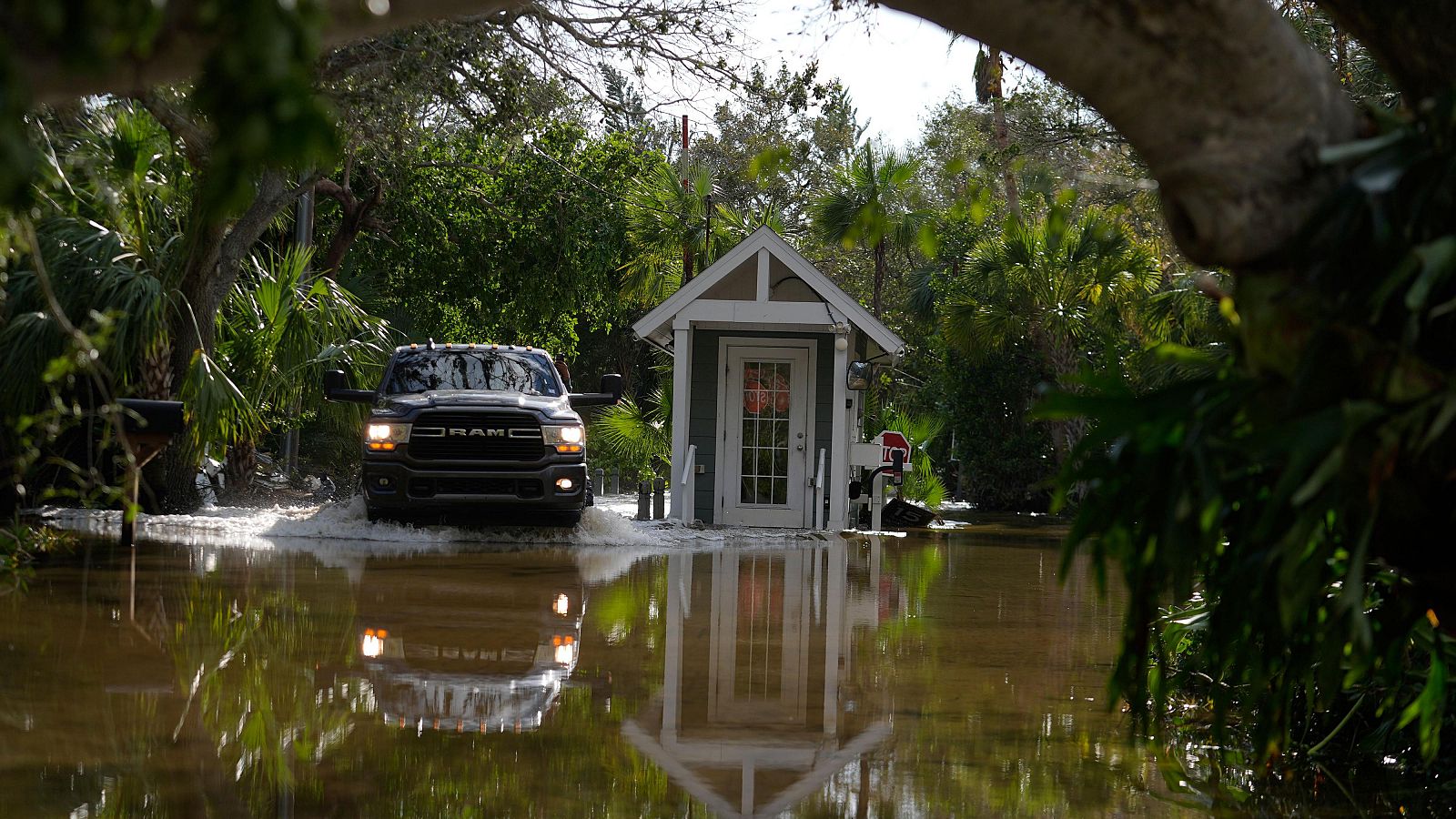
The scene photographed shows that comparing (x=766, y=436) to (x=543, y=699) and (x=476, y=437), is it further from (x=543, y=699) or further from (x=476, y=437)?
(x=543, y=699)

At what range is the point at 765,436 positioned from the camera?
1802 cm

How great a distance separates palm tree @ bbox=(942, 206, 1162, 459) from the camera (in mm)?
20531

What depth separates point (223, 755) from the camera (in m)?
4.96

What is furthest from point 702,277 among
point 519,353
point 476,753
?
point 476,753

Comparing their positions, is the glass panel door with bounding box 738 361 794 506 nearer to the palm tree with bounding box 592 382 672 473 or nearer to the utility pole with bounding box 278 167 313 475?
the palm tree with bounding box 592 382 672 473

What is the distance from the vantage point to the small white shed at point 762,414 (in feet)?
57.7

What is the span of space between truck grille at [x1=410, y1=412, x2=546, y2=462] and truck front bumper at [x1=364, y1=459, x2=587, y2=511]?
0.16 metres

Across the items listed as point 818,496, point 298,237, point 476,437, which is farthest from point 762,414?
point 298,237

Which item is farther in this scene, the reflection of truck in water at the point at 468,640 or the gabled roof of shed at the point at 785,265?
the gabled roof of shed at the point at 785,265

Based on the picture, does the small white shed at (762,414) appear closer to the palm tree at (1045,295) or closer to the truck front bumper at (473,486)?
the truck front bumper at (473,486)

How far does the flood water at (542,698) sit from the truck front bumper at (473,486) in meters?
2.56

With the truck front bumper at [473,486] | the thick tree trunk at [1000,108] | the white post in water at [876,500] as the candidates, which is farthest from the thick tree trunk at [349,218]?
the thick tree trunk at [1000,108]

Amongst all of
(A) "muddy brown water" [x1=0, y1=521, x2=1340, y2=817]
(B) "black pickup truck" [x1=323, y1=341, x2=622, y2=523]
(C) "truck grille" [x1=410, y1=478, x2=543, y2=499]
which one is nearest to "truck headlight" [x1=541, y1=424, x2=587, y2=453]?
(B) "black pickup truck" [x1=323, y1=341, x2=622, y2=523]

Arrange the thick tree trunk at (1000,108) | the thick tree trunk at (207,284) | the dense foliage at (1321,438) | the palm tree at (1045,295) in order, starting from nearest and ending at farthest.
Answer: the dense foliage at (1321,438), the thick tree trunk at (1000,108), the thick tree trunk at (207,284), the palm tree at (1045,295)
